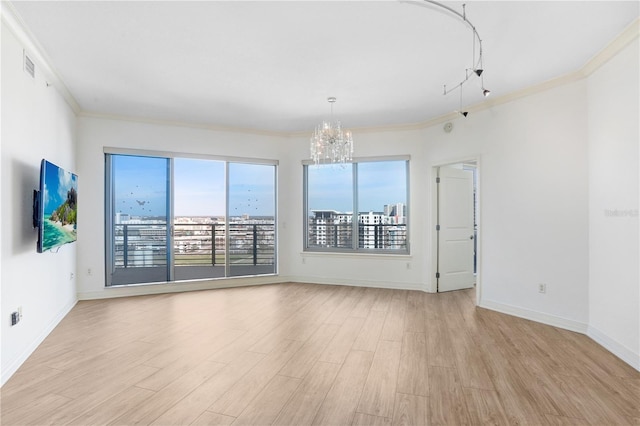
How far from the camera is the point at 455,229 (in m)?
5.82

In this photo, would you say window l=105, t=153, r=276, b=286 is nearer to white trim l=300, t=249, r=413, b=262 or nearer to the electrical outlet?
white trim l=300, t=249, r=413, b=262

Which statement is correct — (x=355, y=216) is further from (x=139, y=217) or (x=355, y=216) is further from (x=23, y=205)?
(x=23, y=205)

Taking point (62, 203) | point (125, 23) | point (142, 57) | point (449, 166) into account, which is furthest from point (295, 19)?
point (449, 166)

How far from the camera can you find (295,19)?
2715mm

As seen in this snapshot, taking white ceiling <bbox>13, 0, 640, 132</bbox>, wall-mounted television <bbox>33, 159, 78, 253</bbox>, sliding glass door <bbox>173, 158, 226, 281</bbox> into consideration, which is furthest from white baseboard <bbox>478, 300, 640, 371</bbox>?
wall-mounted television <bbox>33, 159, 78, 253</bbox>

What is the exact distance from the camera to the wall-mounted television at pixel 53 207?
3031 millimetres

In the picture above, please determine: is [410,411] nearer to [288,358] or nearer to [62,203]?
[288,358]

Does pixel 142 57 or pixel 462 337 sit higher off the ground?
pixel 142 57

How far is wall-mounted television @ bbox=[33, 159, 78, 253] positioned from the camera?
3.03m

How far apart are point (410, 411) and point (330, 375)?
711 mm

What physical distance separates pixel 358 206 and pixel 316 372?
3881 millimetres

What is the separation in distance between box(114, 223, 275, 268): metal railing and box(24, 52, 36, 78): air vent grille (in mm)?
2752

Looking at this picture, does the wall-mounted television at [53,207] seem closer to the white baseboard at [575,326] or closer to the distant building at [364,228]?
the distant building at [364,228]

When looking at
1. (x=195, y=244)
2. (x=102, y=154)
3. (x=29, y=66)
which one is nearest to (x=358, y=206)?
(x=195, y=244)
